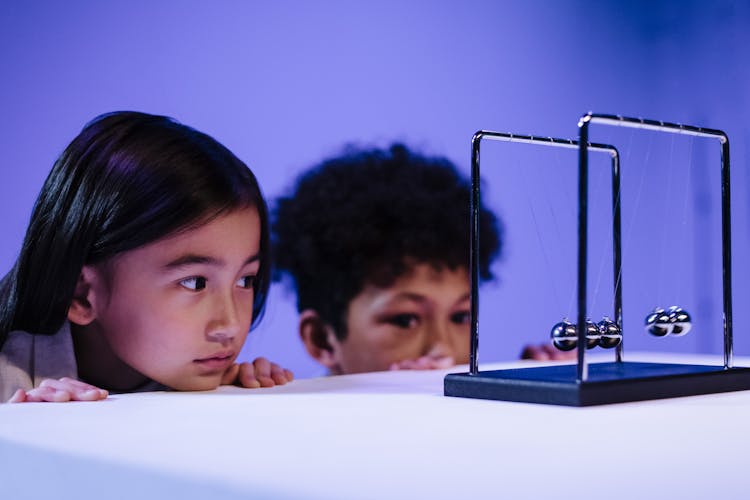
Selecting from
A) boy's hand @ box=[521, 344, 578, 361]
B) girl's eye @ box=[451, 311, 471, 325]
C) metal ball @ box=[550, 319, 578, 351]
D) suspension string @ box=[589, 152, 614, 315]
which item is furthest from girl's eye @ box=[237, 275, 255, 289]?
suspension string @ box=[589, 152, 614, 315]

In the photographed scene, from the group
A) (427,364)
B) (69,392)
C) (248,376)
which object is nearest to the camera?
(69,392)

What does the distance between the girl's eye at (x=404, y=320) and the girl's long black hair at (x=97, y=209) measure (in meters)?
0.68

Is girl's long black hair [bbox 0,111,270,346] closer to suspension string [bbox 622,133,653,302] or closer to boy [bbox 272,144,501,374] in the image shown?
boy [bbox 272,144,501,374]

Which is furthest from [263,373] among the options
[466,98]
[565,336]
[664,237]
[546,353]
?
[664,237]

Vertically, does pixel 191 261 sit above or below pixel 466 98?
below

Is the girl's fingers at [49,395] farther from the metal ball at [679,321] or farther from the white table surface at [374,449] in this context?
the metal ball at [679,321]

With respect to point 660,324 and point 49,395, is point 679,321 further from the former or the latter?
point 49,395

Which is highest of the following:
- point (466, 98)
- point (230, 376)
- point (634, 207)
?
point (466, 98)

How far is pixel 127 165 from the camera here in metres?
1.30

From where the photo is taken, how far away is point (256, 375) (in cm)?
139

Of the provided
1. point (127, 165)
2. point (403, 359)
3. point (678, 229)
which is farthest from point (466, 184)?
point (127, 165)

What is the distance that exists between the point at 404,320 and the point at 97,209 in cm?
82

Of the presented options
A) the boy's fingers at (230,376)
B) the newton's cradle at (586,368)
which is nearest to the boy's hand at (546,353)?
the newton's cradle at (586,368)

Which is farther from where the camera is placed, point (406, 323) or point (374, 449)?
point (406, 323)
